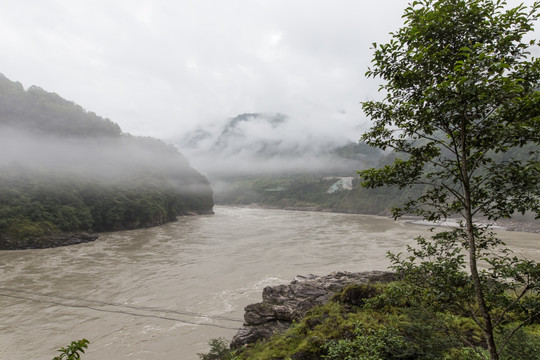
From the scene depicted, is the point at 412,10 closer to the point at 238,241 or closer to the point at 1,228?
the point at 238,241

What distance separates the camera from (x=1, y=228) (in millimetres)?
51562

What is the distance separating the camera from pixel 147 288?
2669 cm

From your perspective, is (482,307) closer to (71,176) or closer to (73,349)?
(73,349)

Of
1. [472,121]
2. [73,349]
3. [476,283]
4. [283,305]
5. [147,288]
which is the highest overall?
[472,121]

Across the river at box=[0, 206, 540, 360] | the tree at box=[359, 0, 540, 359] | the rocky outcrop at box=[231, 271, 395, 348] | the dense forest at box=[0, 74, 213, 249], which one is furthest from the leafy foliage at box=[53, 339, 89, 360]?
the dense forest at box=[0, 74, 213, 249]

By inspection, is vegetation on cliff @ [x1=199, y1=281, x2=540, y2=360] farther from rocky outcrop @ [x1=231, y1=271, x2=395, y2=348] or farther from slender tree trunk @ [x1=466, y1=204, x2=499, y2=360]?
rocky outcrop @ [x1=231, y1=271, x2=395, y2=348]

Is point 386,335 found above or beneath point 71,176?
beneath

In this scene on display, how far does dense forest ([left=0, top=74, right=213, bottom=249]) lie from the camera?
59250mm

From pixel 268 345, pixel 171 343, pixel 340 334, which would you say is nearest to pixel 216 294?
pixel 171 343

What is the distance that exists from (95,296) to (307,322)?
22.9 m

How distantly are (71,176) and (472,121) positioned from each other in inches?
3865

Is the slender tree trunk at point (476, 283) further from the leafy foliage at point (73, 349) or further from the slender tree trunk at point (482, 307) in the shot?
the leafy foliage at point (73, 349)

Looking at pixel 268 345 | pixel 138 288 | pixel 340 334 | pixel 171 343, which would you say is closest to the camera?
pixel 340 334

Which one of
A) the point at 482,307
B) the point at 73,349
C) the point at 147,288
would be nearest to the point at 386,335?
the point at 482,307
